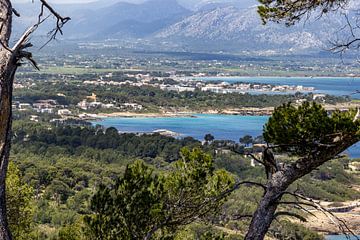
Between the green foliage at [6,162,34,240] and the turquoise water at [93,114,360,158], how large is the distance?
98.6 feet

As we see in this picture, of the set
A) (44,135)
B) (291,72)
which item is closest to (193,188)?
(44,135)

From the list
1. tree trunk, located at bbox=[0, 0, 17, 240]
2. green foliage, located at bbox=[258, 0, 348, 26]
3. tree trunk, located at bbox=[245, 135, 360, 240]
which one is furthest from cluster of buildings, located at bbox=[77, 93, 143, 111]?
tree trunk, located at bbox=[0, 0, 17, 240]

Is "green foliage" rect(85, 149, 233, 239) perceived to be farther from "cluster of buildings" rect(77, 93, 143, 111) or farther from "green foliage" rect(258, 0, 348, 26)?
"cluster of buildings" rect(77, 93, 143, 111)

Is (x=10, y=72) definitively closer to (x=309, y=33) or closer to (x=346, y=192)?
(x=346, y=192)

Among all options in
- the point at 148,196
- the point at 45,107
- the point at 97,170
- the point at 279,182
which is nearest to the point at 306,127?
the point at 279,182

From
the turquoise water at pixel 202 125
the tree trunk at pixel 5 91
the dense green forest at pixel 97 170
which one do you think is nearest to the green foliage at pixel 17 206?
the tree trunk at pixel 5 91

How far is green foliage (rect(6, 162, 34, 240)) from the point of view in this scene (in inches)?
240

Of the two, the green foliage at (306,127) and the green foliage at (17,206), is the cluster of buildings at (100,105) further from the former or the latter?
the green foliage at (306,127)

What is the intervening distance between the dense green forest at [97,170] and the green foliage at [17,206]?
475 cm

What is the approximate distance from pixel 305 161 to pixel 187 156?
1431 millimetres

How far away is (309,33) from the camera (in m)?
168

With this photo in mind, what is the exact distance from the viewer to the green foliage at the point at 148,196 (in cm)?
404

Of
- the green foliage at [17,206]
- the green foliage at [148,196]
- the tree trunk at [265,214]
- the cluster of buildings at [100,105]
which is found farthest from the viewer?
the cluster of buildings at [100,105]

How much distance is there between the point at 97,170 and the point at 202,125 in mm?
21942
